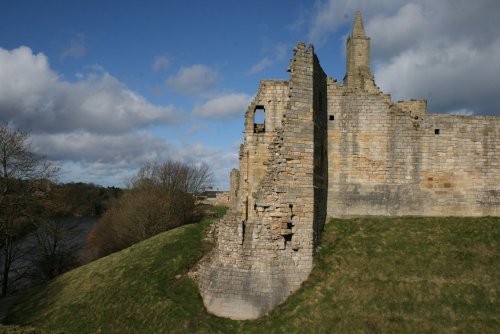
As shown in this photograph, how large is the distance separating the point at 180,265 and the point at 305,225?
6.55 meters

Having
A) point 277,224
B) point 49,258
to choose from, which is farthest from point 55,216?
point 277,224

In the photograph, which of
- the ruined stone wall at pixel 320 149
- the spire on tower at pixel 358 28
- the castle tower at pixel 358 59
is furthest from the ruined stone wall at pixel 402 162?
the spire on tower at pixel 358 28

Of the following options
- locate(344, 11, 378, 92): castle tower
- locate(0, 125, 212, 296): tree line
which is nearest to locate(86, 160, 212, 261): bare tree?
locate(0, 125, 212, 296): tree line

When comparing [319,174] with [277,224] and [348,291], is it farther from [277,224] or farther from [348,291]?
[348,291]

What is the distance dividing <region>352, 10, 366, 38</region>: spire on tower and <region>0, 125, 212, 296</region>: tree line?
2029cm

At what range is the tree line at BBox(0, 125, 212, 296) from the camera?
20641mm

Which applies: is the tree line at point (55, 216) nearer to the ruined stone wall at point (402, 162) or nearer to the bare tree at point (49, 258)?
the bare tree at point (49, 258)

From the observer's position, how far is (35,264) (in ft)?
89.4

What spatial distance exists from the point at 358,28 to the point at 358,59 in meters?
2.33

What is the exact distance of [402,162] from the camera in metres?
16.9

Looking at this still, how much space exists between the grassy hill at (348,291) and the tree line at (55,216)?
5742mm

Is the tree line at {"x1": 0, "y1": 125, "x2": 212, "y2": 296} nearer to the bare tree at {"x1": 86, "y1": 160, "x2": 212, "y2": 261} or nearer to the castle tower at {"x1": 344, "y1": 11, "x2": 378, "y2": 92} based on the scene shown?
the bare tree at {"x1": 86, "y1": 160, "x2": 212, "y2": 261}

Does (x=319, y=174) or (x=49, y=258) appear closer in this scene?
(x=319, y=174)

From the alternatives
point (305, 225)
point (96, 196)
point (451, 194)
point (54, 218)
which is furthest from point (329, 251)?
point (96, 196)
